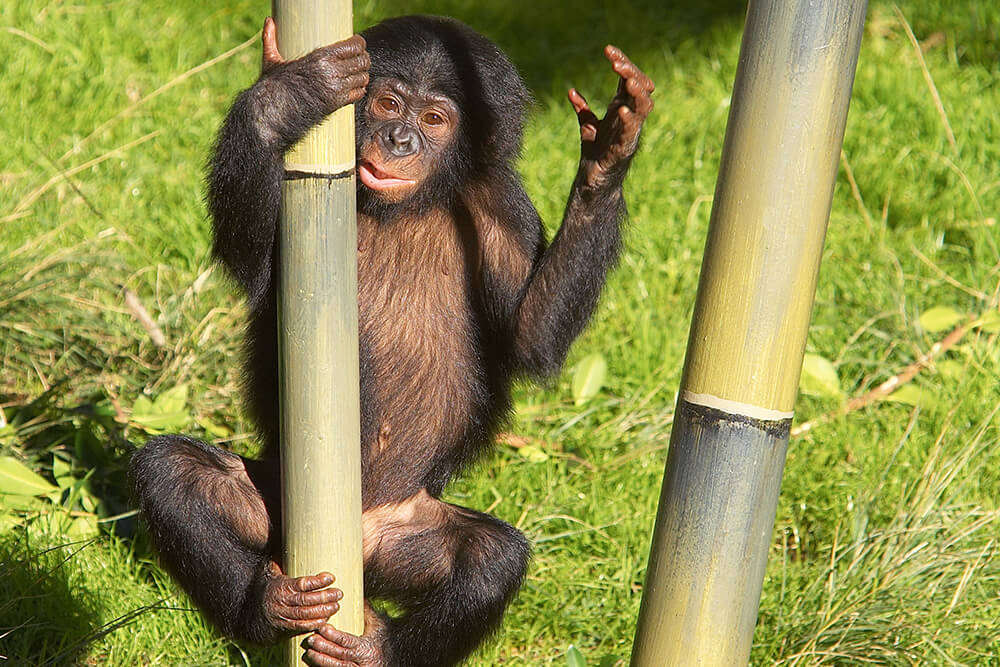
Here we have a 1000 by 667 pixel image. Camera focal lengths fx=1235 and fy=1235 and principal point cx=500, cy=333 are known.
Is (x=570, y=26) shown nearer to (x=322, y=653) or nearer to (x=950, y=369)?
(x=950, y=369)

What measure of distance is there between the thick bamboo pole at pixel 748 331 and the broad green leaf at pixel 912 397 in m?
2.44

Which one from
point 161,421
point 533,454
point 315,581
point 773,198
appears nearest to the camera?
point 773,198

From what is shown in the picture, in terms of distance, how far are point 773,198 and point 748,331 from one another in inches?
9.2

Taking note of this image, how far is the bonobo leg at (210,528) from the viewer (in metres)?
2.96

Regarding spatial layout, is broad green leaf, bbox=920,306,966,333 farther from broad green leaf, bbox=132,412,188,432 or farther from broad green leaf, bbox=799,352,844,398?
broad green leaf, bbox=132,412,188,432

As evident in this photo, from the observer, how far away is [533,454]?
14.0 feet

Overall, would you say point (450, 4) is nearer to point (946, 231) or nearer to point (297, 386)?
point (946, 231)

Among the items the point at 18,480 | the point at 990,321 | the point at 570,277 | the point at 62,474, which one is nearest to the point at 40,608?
the point at 18,480

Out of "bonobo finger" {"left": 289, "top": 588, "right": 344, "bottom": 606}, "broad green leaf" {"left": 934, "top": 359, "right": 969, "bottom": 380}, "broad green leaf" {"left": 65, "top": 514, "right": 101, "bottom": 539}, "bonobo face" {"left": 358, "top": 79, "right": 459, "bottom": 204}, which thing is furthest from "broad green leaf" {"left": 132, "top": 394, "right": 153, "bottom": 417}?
"broad green leaf" {"left": 934, "top": 359, "right": 969, "bottom": 380}

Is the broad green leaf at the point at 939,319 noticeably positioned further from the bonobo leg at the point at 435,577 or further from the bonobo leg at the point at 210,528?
the bonobo leg at the point at 210,528

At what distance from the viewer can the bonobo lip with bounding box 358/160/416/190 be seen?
3119 mm

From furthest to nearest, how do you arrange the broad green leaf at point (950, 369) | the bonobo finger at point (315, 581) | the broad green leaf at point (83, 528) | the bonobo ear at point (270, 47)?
the broad green leaf at point (950, 369)
the broad green leaf at point (83, 528)
the bonobo finger at point (315, 581)
the bonobo ear at point (270, 47)

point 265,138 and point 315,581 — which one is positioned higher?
point 265,138

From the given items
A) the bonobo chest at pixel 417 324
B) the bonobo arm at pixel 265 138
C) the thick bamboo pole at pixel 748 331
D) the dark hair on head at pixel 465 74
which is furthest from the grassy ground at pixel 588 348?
the thick bamboo pole at pixel 748 331
